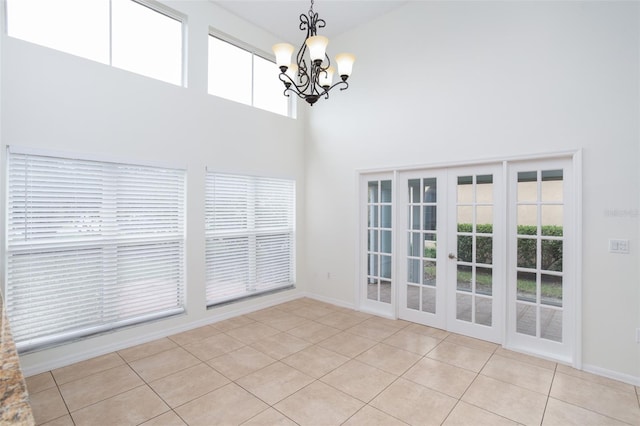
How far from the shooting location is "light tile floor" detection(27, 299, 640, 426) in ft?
7.77

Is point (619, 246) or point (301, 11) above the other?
point (301, 11)

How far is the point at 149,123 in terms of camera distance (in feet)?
11.9

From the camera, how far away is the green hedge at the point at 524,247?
3.26 m

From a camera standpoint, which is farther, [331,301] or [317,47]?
[331,301]

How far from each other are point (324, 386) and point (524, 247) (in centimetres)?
256

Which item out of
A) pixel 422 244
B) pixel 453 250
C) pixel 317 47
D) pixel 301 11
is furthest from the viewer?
pixel 301 11

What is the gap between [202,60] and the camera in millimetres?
4125

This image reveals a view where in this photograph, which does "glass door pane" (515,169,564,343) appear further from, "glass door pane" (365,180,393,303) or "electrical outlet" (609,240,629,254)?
"glass door pane" (365,180,393,303)

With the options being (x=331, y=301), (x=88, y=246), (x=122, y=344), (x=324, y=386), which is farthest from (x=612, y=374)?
(x=88, y=246)

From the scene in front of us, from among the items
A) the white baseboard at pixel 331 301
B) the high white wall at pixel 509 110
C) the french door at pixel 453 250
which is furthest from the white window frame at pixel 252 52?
the white baseboard at pixel 331 301

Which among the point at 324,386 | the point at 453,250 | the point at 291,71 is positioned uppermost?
the point at 291,71

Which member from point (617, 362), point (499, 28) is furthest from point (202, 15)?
point (617, 362)

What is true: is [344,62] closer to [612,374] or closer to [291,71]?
[291,71]

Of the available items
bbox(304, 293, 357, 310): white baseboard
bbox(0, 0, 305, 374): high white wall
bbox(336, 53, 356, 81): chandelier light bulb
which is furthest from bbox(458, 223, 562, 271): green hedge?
bbox(0, 0, 305, 374): high white wall
